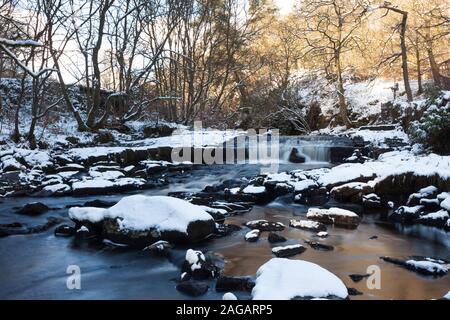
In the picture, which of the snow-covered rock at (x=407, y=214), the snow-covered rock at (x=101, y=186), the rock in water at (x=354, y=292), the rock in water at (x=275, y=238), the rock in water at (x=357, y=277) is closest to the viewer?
the rock in water at (x=354, y=292)

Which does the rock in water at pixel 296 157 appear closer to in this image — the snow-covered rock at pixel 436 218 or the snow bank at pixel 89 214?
the snow-covered rock at pixel 436 218

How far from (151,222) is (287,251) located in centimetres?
211

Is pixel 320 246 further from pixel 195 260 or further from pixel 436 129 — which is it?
pixel 436 129

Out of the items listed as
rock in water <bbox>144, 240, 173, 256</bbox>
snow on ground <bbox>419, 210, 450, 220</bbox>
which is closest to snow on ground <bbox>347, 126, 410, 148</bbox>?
snow on ground <bbox>419, 210, 450, 220</bbox>

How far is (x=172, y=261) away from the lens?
585 centimetres

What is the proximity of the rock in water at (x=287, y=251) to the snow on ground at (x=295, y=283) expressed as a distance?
1440mm

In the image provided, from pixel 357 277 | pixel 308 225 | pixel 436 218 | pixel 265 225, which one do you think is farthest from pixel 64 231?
pixel 436 218

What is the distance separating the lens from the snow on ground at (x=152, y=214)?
642 centimetres

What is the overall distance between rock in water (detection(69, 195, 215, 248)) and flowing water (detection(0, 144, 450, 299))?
0.72 ft

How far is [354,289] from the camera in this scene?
479cm

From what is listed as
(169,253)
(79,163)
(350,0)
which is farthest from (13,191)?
(350,0)

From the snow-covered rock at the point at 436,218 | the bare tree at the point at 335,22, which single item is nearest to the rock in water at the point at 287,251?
the snow-covered rock at the point at 436,218

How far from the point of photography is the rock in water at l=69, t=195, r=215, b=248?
6.38 m

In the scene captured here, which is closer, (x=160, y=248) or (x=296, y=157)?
(x=160, y=248)
